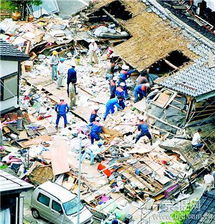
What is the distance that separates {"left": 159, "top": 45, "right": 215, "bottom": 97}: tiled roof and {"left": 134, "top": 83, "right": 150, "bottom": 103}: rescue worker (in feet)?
6.82

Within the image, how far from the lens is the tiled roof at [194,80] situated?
30906mm

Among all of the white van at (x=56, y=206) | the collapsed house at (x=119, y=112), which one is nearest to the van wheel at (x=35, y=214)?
the white van at (x=56, y=206)

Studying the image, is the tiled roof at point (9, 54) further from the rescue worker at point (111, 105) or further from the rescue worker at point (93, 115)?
the rescue worker at point (111, 105)

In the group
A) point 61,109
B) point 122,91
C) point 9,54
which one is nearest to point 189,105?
point 122,91

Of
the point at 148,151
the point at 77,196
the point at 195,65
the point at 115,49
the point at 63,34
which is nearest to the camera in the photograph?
the point at 77,196

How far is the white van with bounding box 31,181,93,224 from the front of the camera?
26844 millimetres

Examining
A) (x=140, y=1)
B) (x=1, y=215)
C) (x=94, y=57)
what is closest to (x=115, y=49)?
(x=94, y=57)

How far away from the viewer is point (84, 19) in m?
42.3

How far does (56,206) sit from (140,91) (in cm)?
912

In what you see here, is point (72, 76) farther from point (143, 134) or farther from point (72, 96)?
point (143, 134)

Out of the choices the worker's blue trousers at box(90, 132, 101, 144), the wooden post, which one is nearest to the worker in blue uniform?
the worker's blue trousers at box(90, 132, 101, 144)

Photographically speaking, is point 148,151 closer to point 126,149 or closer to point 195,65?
point 126,149

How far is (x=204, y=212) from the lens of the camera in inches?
854

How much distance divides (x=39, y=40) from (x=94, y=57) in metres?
3.07
